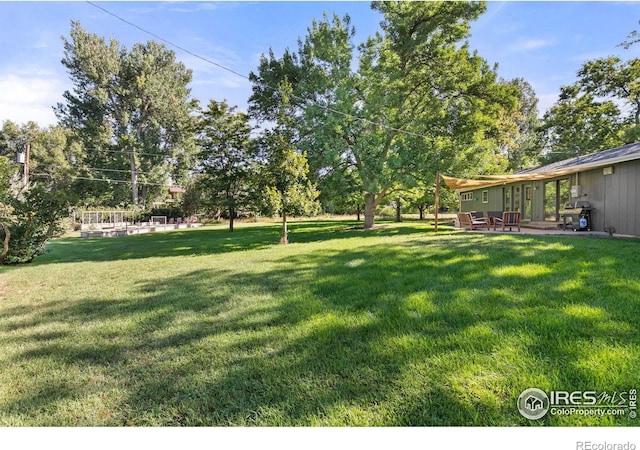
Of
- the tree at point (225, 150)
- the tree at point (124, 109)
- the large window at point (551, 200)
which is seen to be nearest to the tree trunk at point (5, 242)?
the tree at point (225, 150)

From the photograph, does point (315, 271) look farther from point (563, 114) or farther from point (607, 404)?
point (563, 114)

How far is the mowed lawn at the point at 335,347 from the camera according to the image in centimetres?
196

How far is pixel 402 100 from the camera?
15359mm

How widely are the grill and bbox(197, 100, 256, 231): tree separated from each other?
1410 cm

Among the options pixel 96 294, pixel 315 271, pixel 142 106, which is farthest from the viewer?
pixel 142 106

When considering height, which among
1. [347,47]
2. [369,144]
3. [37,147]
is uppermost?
[347,47]

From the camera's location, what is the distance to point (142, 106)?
30281 millimetres

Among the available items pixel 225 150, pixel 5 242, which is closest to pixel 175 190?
pixel 225 150

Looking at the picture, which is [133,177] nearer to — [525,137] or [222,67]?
[222,67]
